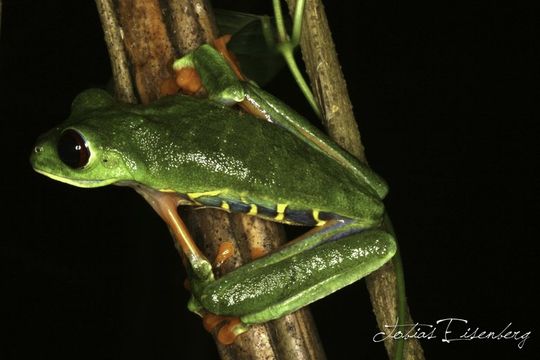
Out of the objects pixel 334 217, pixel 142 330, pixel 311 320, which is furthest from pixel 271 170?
pixel 142 330

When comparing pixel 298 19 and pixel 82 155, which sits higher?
pixel 298 19

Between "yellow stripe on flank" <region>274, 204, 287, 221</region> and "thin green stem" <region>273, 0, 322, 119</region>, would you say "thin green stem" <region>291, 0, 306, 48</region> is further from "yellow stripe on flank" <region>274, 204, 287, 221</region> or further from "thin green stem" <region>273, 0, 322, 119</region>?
"yellow stripe on flank" <region>274, 204, 287, 221</region>

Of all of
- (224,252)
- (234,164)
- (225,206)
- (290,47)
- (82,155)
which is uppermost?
(290,47)

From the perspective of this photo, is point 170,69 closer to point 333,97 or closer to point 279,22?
point 279,22

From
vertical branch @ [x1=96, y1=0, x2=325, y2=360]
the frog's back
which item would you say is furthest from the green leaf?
the frog's back

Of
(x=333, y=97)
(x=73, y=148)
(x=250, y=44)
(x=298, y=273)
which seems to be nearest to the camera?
(x=73, y=148)

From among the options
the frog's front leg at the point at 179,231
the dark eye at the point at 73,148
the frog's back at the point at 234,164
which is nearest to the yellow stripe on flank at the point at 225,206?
the frog's back at the point at 234,164

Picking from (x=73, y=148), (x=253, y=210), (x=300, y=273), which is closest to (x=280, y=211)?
(x=253, y=210)

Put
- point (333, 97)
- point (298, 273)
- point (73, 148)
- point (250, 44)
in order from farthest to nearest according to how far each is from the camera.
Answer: point (250, 44), point (333, 97), point (298, 273), point (73, 148)
